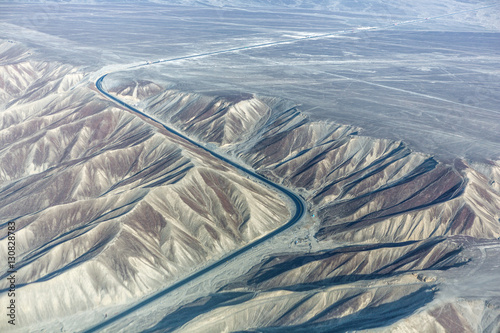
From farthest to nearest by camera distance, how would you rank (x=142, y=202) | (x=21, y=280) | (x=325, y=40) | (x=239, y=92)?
(x=325, y=40)
(x=239, y=92)
(x=142, y=202)
(x=21, y=280)

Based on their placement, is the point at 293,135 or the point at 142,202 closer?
the point at 142,202

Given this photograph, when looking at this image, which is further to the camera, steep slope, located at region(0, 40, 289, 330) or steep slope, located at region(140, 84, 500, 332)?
steep slope, located at region(0, 40, 289, 330)

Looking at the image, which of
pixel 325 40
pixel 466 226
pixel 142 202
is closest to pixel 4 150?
pixel 142 202

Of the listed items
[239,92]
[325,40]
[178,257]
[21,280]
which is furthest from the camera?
[325,40]

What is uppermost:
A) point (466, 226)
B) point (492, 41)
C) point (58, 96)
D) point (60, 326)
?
point (492, 41)

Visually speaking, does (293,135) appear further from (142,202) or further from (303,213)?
(142,202)

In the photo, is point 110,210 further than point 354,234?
Yes

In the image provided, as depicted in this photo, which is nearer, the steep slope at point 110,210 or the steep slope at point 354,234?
the steep slope at point 354,234

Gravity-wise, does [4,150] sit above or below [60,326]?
above

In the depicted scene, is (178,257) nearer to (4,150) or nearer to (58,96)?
(4,150)

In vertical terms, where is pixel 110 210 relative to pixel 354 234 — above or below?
above
